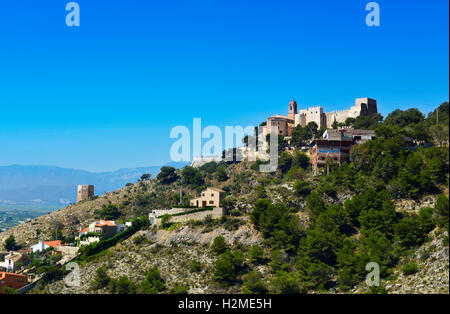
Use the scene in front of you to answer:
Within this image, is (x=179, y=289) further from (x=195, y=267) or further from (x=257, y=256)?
(x=257, y=256)

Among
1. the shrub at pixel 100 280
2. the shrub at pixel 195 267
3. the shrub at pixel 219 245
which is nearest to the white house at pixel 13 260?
the shrub at pixel 100 280

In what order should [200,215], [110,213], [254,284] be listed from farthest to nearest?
1. [110,213]
2. [200,215]
3. [254,284]

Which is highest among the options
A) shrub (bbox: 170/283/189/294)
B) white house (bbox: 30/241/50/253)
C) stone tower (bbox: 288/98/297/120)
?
stone tower (bbox: 288/98/297/120)

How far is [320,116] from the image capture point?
63.3 meters

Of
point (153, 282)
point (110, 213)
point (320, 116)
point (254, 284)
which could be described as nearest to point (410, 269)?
point (254, 284)

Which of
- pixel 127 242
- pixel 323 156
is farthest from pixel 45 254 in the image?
pixel 323 156

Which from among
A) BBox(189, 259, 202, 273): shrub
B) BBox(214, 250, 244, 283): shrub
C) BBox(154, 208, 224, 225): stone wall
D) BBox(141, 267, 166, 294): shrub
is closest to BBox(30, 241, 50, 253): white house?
BBox(154, 208, 224, 225): stone wall

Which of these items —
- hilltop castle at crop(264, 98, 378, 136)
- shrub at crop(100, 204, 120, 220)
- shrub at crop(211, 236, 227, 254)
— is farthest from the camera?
hilltop castle at crop(264, 98, 378, 136)

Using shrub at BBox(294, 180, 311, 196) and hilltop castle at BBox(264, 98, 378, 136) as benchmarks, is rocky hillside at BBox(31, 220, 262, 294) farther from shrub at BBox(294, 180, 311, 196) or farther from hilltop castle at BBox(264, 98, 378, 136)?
hilltop castle at BBox(264, 98, 378, 136)

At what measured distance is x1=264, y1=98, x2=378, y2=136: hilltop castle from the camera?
60906mm

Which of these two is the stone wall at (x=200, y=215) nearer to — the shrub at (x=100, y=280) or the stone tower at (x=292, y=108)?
the shrub at (x=100, y=280)

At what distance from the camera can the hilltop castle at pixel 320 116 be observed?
60.9m

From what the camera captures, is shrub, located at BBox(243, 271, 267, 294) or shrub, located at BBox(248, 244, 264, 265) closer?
shrub, located at BBox(243, 271, 267, 294)
